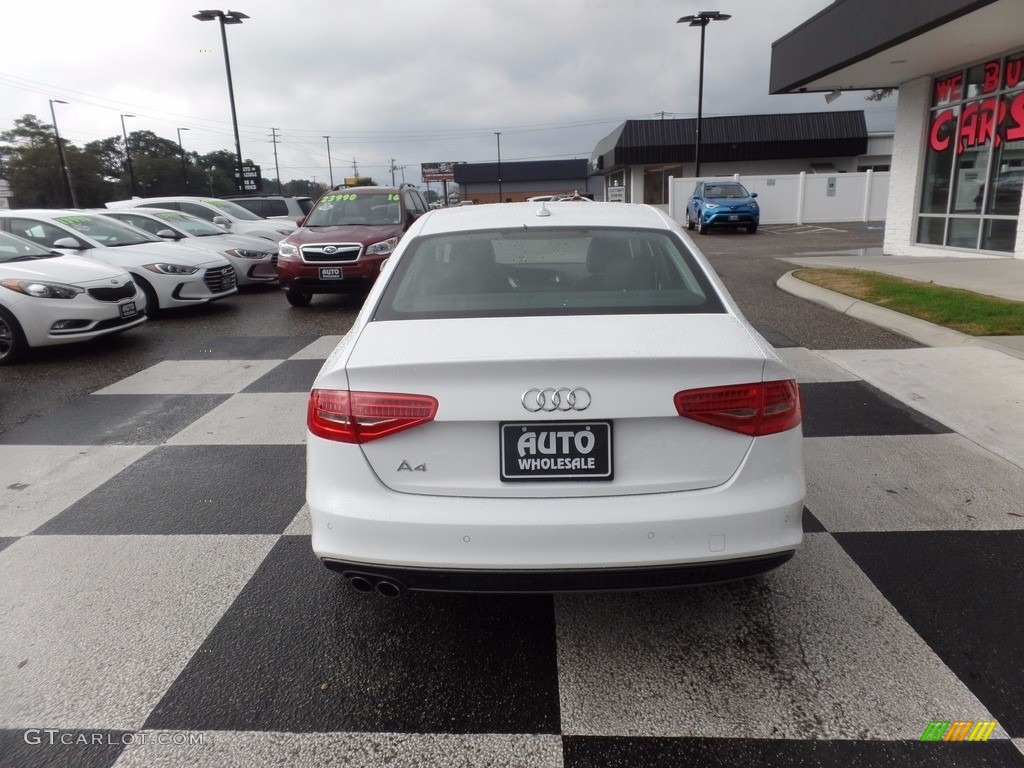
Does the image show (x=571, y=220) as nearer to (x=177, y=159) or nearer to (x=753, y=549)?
(x=753, y=549)

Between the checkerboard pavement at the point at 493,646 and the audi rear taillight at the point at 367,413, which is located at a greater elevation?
the audi rear taillight at the point at 367,413

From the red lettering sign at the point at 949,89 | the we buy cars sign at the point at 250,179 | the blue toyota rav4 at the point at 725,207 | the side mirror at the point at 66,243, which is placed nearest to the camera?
the side mirror at the point at 66,243

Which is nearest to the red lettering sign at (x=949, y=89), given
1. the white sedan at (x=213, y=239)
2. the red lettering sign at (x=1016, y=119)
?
the red lettering sign at (x=1016, y=119)

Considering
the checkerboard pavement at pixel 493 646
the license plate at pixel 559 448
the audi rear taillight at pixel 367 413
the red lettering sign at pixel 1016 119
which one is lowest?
the checkerboard pavement at pixel 493 646

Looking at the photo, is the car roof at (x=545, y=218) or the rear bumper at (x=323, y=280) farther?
the rear bumper at (x=323, y=280)

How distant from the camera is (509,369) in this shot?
229cm

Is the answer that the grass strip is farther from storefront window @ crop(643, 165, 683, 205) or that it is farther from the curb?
storefront window @ crop(643, 165, 683, 205)

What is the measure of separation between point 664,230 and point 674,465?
1.50m

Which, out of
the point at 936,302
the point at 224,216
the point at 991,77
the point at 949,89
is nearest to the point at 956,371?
the point at 936,302

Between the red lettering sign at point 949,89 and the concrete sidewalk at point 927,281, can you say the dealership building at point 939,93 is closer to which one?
the red lettering sign at point 949,89

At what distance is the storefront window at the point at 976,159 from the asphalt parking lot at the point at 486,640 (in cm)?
1067

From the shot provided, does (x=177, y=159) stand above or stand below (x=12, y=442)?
above

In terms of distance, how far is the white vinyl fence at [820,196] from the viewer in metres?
31.5

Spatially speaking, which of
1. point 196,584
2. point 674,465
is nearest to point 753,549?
point 674,465
